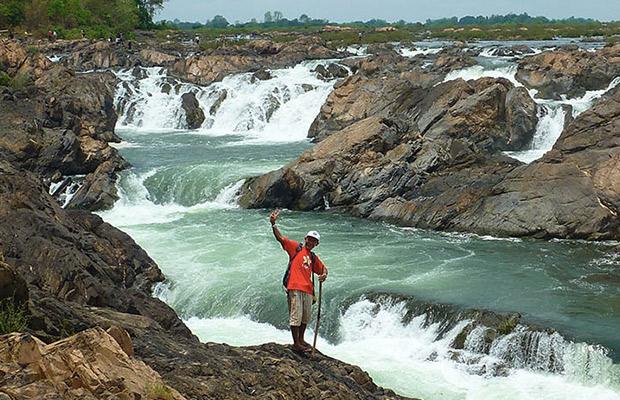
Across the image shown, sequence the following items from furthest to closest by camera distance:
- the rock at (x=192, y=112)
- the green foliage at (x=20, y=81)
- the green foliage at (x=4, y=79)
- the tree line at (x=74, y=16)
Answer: the tree line at (x=74, y=16)
the rock at (x=192, y=112)
the green foliage at (x=4, y=79)
the green foliage at (x=20, y=81)

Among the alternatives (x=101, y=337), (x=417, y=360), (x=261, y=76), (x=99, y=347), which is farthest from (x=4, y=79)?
(x=99, y=347)

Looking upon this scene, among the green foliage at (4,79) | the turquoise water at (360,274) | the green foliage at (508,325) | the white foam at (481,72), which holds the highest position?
the green foliage at (4,79)

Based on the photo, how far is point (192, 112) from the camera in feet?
147

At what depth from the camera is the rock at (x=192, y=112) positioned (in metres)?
44.5

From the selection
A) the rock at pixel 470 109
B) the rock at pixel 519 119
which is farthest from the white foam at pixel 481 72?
the rock at pixel 519 119

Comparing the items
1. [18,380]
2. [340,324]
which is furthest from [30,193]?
[18,380]

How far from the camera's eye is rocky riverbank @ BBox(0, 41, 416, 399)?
6.38 metres

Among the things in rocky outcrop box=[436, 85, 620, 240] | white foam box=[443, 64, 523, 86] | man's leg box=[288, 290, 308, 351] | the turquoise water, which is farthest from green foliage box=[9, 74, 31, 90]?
man's leg box=[288, 290, 308, 351]

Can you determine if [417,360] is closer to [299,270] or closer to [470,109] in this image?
[299,270]

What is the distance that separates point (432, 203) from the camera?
78.1 feet

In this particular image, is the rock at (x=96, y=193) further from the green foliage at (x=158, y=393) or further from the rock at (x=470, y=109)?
the green foliage at (x=158, y=393)

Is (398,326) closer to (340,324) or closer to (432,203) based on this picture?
(340,324)

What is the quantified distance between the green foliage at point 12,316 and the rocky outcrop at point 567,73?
109 ft

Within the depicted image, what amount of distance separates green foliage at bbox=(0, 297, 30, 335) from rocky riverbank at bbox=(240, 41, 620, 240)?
16696 millimetres
